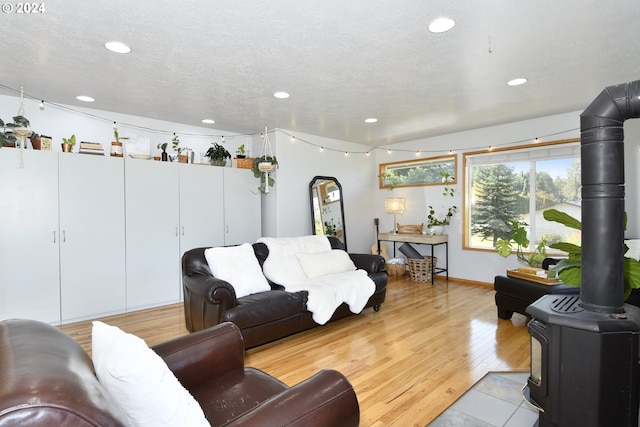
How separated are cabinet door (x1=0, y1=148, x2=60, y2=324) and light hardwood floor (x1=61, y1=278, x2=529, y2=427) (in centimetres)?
41

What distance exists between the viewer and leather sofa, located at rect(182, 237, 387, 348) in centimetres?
277

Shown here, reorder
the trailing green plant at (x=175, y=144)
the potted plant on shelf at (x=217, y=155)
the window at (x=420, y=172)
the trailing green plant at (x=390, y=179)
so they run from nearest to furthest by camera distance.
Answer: the trailing green plant at (x=175, y=144), the potted plant on shelf at (x=217, y=155), the window at (x=420, y=172), the trailing green plant at (x=390, y=179)

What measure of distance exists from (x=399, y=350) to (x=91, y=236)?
3.49 meters

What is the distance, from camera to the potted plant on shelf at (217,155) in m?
4.89

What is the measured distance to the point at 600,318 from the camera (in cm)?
167

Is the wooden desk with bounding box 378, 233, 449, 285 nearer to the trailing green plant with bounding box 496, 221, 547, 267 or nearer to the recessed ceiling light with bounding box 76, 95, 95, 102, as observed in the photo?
the trailing green plant with bounding box 496, 221, 547, 267

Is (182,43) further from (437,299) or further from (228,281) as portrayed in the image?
(437,299)

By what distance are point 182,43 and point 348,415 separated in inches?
101

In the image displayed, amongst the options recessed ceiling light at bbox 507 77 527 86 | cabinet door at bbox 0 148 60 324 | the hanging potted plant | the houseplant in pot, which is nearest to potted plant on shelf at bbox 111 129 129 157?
the houseplant in pot

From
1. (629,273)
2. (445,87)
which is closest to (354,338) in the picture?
(629,273)

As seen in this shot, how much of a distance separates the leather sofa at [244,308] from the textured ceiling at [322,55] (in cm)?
175

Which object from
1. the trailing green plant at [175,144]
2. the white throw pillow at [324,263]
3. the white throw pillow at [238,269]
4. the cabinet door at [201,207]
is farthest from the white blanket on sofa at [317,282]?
the trailing green plant at [175,144]

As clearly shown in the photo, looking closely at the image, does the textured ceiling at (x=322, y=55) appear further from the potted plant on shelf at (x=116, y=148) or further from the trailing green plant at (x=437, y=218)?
the trailing green plant at (x=437, y=218)

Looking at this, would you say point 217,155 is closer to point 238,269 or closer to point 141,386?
point 238,269
